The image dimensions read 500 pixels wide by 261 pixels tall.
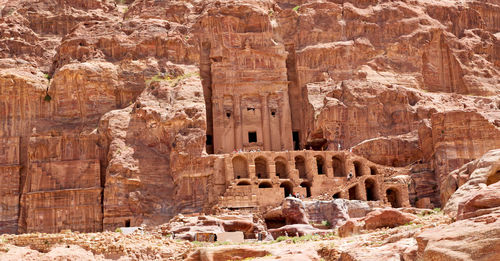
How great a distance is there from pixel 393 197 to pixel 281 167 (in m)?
10.0

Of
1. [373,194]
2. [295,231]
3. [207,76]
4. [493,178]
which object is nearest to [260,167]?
[373,194]

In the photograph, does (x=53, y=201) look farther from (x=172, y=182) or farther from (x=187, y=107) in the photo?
(x=187, y=107)

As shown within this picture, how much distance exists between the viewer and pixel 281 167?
56.0m

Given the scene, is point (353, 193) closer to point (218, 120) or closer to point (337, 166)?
point (337, 166)

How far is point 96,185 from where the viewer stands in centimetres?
5519

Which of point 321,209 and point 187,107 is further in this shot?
point 187,107

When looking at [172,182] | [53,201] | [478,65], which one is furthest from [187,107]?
[478,65]

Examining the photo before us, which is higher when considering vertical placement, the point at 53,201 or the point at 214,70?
the point at 214,70

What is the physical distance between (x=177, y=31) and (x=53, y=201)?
20362mm

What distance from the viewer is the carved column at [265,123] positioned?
61.9 m

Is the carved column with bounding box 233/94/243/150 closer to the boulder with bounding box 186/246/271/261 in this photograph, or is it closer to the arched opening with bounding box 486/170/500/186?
the boulder with bounding box 186/246/271/261

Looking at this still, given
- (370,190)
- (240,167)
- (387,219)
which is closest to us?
(387,219)

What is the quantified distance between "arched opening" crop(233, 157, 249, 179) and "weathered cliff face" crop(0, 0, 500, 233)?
6.57ft

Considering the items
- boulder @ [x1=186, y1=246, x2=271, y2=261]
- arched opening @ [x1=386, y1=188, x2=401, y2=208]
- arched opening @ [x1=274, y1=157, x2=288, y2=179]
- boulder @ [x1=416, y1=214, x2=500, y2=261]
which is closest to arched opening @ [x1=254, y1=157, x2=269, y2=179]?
arched opening @ [x1=274, y1=157, x2=288, y2=179]
